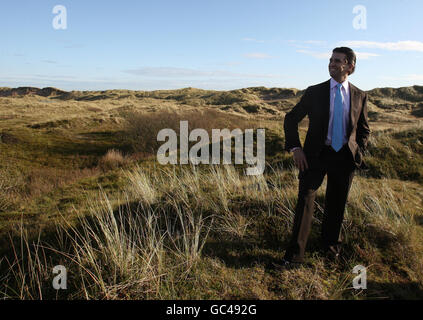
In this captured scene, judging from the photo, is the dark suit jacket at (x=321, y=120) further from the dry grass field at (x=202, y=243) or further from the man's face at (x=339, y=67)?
the dry grass field at (x=202, y=243)

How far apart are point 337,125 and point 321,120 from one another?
19 cm

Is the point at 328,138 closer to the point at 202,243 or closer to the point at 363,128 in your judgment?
the point at 363,128

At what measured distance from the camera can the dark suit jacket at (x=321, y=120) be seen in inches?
117

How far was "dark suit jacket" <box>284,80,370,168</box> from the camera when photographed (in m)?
2.97

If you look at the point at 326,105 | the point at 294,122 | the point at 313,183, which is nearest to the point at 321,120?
the point at 326,105

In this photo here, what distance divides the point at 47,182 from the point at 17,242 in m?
6.55

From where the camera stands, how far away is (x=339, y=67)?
2.84 m

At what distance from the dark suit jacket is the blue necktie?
92mm

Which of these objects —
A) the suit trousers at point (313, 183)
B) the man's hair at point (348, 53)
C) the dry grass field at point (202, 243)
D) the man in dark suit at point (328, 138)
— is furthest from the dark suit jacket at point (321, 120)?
the dry grass field at point (202, 243)

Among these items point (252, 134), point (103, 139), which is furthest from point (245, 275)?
point (103, 139)

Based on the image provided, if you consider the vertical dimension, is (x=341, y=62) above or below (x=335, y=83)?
above

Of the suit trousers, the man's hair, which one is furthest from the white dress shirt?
the man's hair

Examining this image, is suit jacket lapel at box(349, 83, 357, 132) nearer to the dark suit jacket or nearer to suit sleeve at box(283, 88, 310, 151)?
the dark suit jacket
